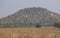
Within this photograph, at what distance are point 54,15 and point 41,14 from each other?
12.9 m

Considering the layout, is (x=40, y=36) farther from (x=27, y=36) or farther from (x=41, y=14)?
(x=41, y=14)

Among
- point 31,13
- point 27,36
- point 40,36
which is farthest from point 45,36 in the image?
point 31,13

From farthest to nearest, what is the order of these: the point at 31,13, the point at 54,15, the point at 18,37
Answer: the point at 31,13
the point at 54,15
the point at 18,37

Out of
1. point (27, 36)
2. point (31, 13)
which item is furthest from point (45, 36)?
point (31, 13)

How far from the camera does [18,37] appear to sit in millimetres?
6867

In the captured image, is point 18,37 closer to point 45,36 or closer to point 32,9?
point 45,36

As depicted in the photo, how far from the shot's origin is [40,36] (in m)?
7.06

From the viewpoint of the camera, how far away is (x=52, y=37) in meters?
6.93

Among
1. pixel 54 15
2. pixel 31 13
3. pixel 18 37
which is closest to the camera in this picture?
pixel 18 37

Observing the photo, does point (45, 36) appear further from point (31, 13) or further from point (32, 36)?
point (31, 13)

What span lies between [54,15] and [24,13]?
26.4 meters

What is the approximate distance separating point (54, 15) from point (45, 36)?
153 metres

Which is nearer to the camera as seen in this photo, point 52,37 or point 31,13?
point 52,37

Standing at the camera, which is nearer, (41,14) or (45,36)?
(45,36)
